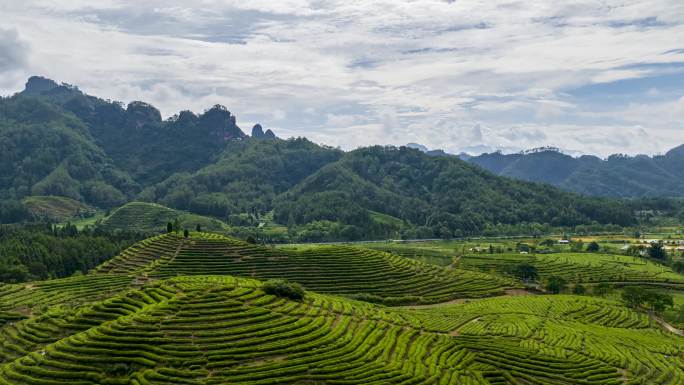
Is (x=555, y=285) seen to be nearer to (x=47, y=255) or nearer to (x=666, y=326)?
(x=666, y=326)

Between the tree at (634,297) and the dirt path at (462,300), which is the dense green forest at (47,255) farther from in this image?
the tree at (634,297)

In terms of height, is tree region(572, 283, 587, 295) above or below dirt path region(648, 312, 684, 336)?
above

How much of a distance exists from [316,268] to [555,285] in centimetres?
5521


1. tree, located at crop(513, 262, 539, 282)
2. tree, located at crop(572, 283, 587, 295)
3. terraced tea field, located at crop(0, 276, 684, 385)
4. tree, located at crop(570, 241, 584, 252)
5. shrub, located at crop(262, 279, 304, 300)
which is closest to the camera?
terraced tea field, located at crop(0, 276, 684, 385)

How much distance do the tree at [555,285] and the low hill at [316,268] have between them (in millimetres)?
8477

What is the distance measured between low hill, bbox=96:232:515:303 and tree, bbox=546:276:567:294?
8.48m

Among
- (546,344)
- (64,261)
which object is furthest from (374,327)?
(64,261)

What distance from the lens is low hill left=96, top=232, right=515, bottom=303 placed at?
330ft

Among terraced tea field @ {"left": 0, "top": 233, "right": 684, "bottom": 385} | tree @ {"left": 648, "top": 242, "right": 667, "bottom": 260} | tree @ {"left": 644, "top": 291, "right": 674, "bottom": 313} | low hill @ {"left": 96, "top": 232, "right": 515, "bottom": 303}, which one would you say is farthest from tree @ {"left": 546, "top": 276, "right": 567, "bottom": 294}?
tree @ {"left": 648, "top": 242, "right": 667, "bottom": 260}

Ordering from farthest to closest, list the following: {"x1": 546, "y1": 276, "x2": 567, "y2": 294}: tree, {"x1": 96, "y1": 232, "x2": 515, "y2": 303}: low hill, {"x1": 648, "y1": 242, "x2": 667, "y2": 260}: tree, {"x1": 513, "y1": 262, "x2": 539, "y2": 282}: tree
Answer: {"x1": 648, "y1": 242, "x2": 667, "y2": 260}: tree → {"x1": 513, "y1": 262, "x2": 539, "y2": 282}: tree → {"x1": 546, "y1": 276, "x2": 567, "y2": 294}: tree → {"x1": 96, "y1": 232, "x2": 515, "y2": 303}: low hill

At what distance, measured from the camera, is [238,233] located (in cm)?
19788

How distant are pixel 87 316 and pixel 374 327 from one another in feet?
118

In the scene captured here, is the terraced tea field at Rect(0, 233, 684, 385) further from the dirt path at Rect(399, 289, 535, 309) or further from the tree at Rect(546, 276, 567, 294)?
the tree at Rect(546, 276, 567, 294)

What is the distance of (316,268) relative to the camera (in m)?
107
